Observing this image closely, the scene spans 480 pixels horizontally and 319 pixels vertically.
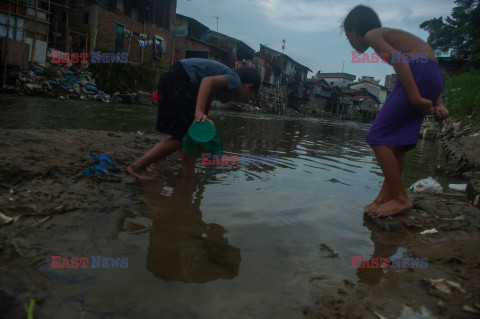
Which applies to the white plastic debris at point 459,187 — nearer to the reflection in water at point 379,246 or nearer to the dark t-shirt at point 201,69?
the reflection in water at point 379,246

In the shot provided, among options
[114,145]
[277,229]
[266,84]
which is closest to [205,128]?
[277,229]

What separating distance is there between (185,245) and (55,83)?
13.2 meters

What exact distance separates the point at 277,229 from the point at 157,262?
0.76 m

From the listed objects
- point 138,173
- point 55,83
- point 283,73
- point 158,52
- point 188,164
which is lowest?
point 138,173

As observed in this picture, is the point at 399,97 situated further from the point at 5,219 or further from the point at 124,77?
the point at 124,77

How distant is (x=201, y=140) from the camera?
218 centimetres

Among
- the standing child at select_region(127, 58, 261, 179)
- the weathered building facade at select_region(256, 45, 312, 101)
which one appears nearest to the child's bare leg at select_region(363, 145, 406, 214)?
the standing child at select_region(127, 58, 261, 179)

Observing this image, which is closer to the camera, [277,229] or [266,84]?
[277,229]

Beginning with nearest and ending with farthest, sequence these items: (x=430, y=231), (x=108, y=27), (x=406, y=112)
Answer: (x=430, y=231)
(x=406, y=112)
(x=108, y=27)

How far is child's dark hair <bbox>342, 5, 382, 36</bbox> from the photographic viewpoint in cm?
217

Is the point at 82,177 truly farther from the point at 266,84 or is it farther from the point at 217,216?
the point at 266,84

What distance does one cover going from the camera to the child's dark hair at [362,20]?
2.17m

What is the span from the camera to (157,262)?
1.31 m

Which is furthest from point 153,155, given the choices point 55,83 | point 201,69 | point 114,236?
point 55,83
